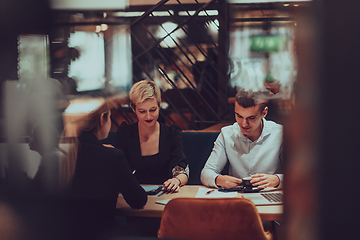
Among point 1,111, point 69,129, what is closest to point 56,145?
point 69,129

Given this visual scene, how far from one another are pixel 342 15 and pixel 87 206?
1.25 m

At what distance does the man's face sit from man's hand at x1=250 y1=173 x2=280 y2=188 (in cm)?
39

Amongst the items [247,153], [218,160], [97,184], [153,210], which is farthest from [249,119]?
[97,184]

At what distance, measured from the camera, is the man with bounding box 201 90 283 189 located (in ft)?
6.53

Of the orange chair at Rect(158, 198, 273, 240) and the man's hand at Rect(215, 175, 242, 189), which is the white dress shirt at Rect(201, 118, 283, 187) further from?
the orange chair at Rect(158, 198, 273, 240)

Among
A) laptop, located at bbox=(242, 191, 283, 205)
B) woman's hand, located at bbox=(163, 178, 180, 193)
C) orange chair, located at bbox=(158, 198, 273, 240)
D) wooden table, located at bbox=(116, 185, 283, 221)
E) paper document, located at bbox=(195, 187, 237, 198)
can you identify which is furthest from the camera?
woman's hand, located at bbox=(163, 178, 180, 193)

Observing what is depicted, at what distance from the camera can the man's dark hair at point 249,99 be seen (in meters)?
1.96

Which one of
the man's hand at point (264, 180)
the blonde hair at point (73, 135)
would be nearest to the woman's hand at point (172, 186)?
the man's hand at point (264, 180)

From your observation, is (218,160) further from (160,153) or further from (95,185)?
(95,185)

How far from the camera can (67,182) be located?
1541 mm

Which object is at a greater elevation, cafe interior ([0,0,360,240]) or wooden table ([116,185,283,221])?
cafe interior ([0,0,360,240])

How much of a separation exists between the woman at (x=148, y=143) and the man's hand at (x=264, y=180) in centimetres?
49

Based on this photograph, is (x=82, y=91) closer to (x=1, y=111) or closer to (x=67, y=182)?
(x=1, y=111)

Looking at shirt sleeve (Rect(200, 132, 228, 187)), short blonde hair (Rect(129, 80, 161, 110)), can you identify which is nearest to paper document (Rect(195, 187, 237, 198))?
shirt sleeve (Rect(200, 132, 228, 187))
